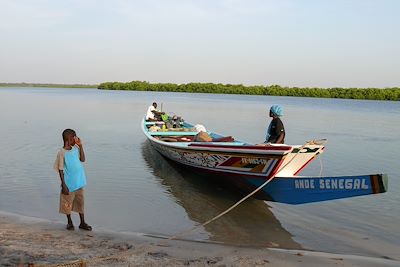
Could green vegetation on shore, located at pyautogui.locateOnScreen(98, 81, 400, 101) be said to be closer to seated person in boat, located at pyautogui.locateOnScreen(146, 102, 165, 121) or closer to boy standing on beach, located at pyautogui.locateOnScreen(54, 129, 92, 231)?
seated person in boat, located at pyautogui.locateOnScreen(146, 102, 165, 121)

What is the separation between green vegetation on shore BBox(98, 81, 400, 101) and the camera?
3039 inches

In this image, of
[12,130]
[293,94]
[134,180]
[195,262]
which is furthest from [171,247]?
[293,94]

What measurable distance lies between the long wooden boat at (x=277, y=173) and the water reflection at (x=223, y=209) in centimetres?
38

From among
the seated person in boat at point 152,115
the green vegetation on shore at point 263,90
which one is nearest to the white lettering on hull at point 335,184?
the seated person in boat at point 152,115

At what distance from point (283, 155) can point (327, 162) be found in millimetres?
7208

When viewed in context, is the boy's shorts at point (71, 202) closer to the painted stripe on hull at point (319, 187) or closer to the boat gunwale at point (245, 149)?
the boat gunwale at point (245, 149)

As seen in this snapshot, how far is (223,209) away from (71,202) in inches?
128

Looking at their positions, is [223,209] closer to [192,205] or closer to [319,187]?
[192,205]

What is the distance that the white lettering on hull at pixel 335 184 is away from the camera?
593 cm

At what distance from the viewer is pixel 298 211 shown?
8.25 meters

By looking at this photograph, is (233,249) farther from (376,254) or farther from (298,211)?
(298,211)

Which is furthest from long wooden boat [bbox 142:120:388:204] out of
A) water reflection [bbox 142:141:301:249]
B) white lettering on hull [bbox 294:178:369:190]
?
water reflection [bbox 142:141:301:249]

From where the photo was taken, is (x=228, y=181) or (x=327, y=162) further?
(x=327, y=162)

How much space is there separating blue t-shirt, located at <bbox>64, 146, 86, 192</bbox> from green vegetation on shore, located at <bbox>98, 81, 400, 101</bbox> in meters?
75.5
